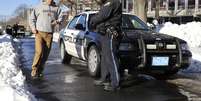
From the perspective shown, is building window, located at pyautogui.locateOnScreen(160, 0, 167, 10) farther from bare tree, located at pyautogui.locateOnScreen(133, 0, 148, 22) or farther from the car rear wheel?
the car rear wheel

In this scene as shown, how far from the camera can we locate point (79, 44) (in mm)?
12578

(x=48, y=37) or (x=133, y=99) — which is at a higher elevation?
(x=48, y=37)

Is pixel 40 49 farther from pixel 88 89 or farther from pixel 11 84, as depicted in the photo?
pixel 11 84

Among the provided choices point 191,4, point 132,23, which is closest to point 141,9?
point 132,23

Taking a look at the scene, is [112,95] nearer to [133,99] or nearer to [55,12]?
[133,99]

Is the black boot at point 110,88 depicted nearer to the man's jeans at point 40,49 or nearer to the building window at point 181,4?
the man's jeans at point 40,49

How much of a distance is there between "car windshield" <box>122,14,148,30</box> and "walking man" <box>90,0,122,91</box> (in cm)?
205

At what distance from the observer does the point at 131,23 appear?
12320 mm

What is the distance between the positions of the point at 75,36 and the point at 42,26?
194cm

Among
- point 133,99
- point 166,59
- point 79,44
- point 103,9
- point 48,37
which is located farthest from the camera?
point 79,44

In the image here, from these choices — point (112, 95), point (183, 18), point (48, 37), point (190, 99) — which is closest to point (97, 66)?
point (48, 37)

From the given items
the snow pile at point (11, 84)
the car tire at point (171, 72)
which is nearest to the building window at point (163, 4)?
the snow pile at point (11, 84)

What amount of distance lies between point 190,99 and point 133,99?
956 mm

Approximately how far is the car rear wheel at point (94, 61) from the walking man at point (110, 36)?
3.25ft
